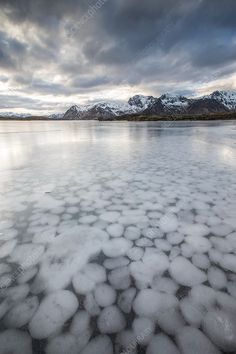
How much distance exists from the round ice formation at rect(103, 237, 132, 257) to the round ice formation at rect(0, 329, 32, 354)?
0.88 m

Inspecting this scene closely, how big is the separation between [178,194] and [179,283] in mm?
1983

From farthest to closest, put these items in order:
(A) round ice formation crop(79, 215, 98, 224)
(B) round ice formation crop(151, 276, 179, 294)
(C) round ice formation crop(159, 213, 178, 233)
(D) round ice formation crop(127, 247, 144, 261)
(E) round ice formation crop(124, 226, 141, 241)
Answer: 1. (A) round ice formation crop(79, 215, 98, 224)
2. (C) round ice formation crop(159, 213, 178, 233)
3. (E) round ice formation crop(124, 226, 141, 241)
4. (D) round ice formation crop(127, 247, 144, 261)
5. (B) round ice formation crop(151, 276, 179, 294)

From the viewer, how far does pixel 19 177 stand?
180 inches

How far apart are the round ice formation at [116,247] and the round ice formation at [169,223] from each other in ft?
1.67

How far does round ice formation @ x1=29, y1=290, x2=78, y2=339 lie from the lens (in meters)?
1.30

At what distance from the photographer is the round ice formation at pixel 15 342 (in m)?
1.19

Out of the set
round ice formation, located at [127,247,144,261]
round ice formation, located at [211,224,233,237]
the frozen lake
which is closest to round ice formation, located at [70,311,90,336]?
the frozen lake

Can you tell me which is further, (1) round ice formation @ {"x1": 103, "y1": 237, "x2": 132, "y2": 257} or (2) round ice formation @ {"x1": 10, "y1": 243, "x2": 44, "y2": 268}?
(1) round ice formation @ {"x1": 103, "y1": 237, "x2": 132, "y2": 257}

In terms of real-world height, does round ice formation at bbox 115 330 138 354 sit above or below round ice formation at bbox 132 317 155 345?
above

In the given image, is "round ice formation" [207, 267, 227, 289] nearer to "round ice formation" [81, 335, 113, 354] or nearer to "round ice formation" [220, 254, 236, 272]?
"round ice formation" [220, 254, 236, 272]

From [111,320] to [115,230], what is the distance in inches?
42.8

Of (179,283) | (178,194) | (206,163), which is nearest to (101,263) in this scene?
(179,283)

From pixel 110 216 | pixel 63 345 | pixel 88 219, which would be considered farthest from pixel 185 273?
pixel 88 219

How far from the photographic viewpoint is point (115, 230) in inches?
94.6
